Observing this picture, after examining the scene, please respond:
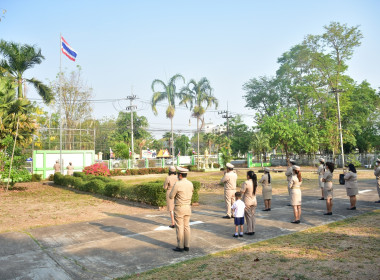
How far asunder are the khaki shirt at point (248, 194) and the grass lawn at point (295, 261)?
1.03 metres

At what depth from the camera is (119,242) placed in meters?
6.96

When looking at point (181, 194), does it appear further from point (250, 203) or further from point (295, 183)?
point (295, 183)

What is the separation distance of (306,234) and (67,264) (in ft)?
18.0

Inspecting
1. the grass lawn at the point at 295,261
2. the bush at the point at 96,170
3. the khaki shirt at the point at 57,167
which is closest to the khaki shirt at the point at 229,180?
the grass lawn at the point at 295,261

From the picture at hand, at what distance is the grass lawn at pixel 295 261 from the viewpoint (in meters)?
4.84

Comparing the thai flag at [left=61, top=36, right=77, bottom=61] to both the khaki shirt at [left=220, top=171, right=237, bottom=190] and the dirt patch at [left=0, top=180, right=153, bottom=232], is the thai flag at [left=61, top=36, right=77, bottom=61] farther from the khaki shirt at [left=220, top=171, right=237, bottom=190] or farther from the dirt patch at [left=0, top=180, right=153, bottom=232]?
the khaki shirt at [left=220, top=171, right=237, bottom=190]

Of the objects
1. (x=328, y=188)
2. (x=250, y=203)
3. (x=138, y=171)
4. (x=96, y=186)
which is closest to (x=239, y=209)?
(x=250, y=203)

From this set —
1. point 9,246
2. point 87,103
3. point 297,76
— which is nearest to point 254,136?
point 297,76

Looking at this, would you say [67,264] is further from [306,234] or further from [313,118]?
[313,118]

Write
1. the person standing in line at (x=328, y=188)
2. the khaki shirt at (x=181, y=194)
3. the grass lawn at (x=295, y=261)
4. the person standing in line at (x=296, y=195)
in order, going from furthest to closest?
the person standing in line at (x=328, y=188), the person standing in line at (x=296, y=195), the khaki shirt at (x=181, y=194), the grass lawn at (x=295, y=261)

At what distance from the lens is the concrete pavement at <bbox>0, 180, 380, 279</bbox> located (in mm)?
5383

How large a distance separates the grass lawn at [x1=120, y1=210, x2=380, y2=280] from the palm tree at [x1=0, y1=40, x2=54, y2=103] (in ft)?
75.8

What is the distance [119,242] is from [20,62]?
2232 cm

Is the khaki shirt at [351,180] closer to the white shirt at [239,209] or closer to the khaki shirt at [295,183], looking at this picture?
the khaki shirt at [295,183]
